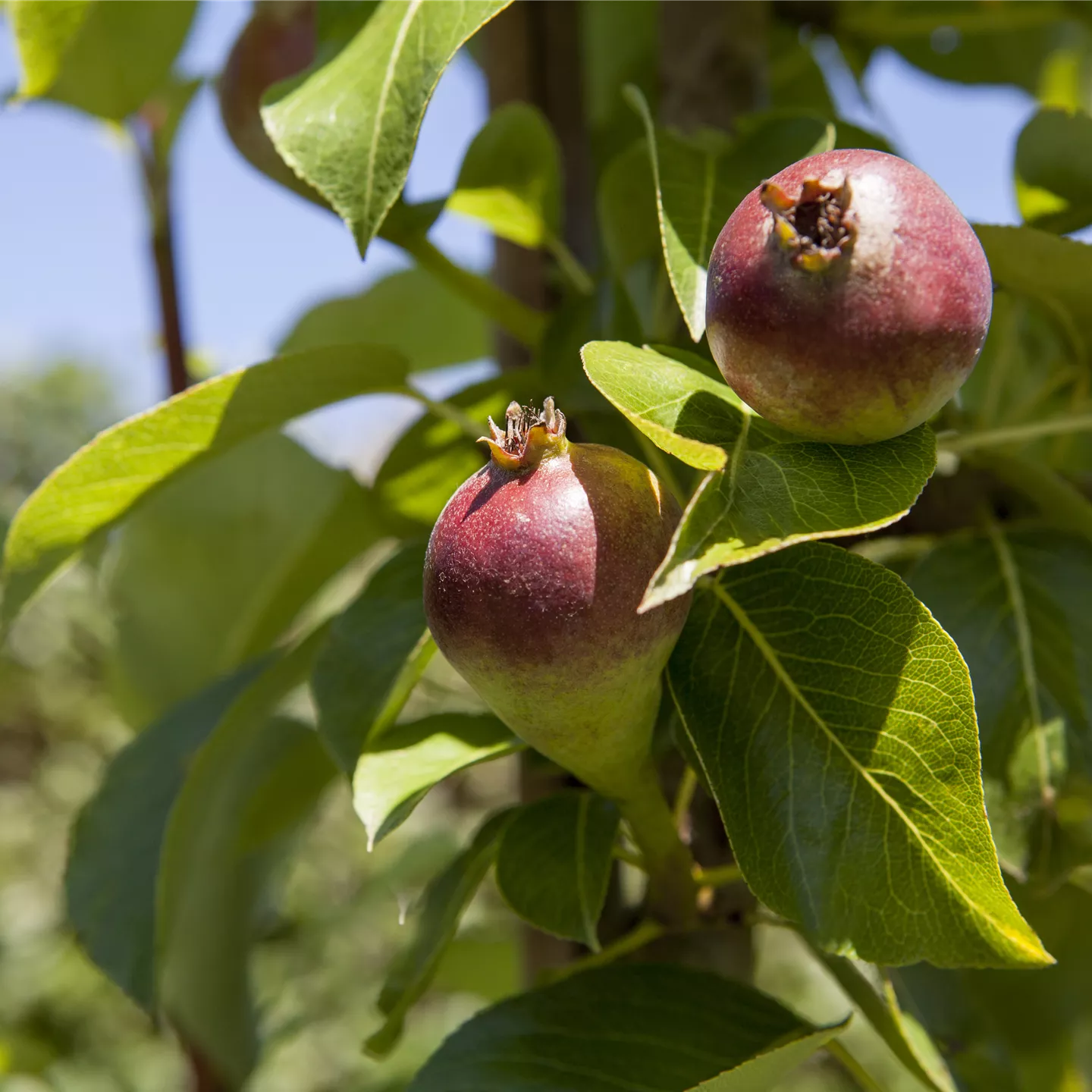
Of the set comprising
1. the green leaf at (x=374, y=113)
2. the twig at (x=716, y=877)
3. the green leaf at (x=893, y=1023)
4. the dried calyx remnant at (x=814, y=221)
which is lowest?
the green leaf at (x=893, y=1023)

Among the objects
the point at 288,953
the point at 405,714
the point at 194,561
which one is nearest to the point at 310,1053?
the point at 288,953

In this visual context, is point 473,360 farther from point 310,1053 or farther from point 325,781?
point 310,1053

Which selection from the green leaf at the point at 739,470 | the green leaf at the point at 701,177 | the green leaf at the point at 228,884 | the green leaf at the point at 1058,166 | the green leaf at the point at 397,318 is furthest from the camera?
the green leaf at the point at 397,318

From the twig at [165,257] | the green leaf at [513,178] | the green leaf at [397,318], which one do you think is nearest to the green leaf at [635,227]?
the green leaf at [513,178]

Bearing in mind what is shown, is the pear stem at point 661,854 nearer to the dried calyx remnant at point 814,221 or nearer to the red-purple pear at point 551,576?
the red-purple pear at point 551,576

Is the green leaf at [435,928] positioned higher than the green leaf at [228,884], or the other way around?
the green leaf at [435,928]

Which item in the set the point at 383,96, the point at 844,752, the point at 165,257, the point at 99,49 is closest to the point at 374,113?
the point at 383,96

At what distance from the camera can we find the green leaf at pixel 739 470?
271 millimetres

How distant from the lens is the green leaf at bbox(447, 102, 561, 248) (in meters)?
0.52

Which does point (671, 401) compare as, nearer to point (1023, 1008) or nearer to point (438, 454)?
point (438, 454)

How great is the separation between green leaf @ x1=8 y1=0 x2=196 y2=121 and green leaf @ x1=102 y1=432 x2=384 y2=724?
0.24 meters

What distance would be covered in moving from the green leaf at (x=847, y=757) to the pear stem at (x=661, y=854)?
6 centimetres

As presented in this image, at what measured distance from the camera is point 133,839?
56 cm

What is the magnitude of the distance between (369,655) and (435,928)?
4.4 inches
